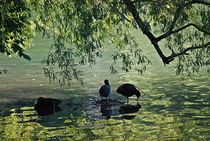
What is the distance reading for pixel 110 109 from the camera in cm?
2525

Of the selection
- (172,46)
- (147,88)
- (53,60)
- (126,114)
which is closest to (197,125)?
(126,114)

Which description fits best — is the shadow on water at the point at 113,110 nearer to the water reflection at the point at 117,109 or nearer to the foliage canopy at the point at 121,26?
the water reflection at the point at 117,109

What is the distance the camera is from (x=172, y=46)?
49.0 ft

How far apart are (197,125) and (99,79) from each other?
19460mm

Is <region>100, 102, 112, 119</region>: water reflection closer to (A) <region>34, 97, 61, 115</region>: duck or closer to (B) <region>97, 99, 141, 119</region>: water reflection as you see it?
(B) <region>97, 99, 141, 119</region>: water reflection

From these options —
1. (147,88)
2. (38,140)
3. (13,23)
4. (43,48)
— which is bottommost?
(38,140)

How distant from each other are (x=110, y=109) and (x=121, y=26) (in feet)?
33.2

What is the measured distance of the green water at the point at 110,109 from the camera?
19.5 m

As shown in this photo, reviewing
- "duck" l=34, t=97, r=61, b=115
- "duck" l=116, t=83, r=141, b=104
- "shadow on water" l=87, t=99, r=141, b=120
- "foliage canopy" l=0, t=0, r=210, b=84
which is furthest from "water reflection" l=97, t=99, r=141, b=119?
"foliage canopy" l=0, t=0, r=210, b=84

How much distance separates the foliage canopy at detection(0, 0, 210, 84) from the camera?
13.2 metres

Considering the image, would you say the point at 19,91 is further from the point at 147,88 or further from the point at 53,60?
the point at 53,60

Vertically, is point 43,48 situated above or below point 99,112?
above

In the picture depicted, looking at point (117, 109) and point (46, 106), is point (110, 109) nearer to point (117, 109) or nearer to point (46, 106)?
point (117, 109)

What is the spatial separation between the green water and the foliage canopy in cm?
423
